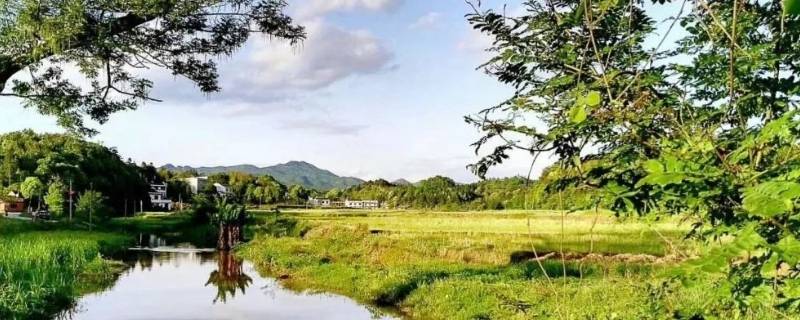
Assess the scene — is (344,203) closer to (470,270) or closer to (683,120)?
(470,270)

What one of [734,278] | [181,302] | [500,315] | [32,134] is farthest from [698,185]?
[32,134]

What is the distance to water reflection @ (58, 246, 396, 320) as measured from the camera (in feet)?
51.1

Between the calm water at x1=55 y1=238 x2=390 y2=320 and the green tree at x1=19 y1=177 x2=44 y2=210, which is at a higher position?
the green tree at x1=19 y1=177 x2=44 y2=210

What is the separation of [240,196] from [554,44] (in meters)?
124

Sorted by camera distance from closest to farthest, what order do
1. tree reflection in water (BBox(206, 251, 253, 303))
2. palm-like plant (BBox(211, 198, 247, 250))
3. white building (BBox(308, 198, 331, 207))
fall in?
tree reflection in water (BBox(206, 251, 253, 303)) → palm-like plant (BBox(211, 198, 247, 250)) → white building (BBox(308, 198, 331, 207))

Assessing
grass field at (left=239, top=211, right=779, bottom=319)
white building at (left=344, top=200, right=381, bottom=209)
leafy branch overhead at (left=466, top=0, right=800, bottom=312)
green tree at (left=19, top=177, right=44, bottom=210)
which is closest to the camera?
leafy branch overhead at (left=466, top=0, right=800, bottom=312)

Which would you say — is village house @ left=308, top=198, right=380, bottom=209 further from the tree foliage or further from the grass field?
the grass field

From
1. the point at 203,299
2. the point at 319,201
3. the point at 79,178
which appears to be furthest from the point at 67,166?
the point at 319,201

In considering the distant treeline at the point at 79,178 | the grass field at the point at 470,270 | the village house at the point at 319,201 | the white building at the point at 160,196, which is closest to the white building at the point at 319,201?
the village house at the point at 319,201

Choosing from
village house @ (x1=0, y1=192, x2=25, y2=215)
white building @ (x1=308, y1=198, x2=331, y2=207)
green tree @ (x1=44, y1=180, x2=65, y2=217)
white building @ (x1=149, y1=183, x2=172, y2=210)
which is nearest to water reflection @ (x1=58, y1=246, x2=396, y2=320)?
green tree @ (x1=44, y1=180, x2=65, y2=217)

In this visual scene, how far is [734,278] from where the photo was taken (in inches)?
81.0

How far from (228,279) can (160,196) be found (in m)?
90.4

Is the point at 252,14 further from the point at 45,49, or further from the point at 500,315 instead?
the point at 500,315

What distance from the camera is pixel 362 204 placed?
5330 inches
